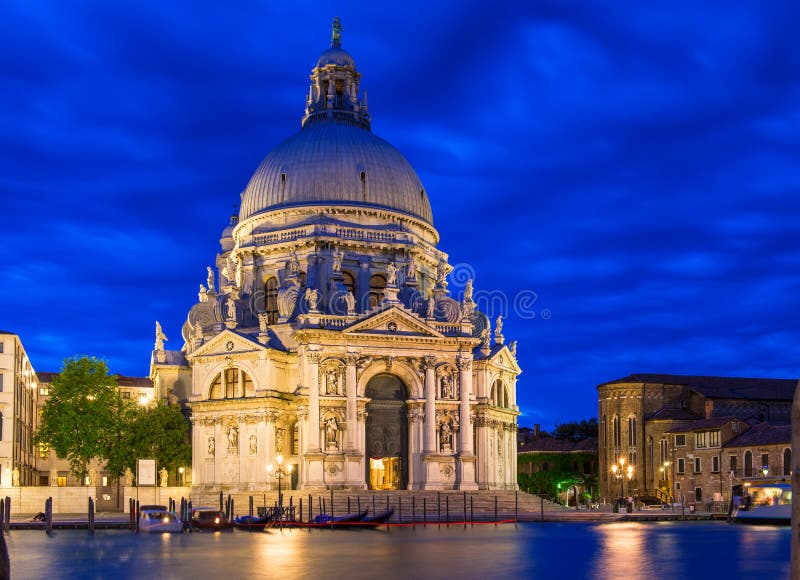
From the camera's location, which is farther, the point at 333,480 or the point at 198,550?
the point at 333,480

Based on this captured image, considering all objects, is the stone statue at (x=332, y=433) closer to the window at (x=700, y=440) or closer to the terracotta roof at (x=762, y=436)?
the terracotta roof at (x=762, y=436)

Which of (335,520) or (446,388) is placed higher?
(446,388)

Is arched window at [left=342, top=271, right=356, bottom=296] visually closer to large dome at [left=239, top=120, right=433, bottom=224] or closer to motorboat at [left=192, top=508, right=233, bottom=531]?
large dome at [left=239, top=120, right=433, bottom=224]

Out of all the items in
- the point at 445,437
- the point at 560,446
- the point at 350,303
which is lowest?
the point at 560,446

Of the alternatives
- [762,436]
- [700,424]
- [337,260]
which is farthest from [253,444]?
[700,424]

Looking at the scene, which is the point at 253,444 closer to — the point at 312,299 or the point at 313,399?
the point at 313,399

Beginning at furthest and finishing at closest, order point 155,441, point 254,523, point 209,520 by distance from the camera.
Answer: point 155,441 < point 254,523 < point 209,520

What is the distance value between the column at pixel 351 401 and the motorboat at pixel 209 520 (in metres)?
13.4

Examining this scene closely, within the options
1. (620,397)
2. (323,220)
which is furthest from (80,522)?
(620,397)

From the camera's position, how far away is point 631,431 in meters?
92.3

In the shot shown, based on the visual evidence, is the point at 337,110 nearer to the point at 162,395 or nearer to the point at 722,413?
the point at 162,395

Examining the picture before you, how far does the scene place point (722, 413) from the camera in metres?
89.9

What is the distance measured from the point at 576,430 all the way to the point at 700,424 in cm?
5445

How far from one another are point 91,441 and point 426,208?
1073 inches
